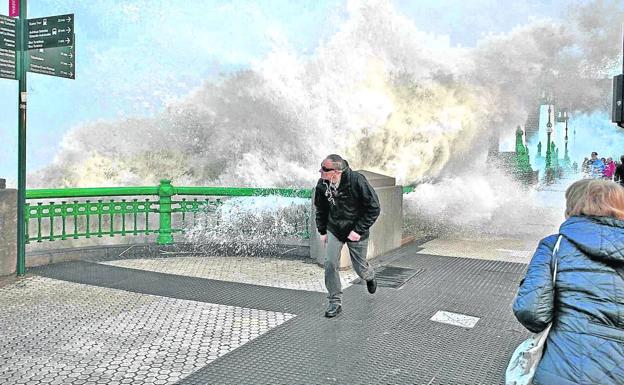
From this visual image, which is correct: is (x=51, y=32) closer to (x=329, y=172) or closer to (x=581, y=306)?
(x=329, y=172)

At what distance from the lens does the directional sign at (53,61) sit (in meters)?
6.49

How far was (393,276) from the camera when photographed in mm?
6945

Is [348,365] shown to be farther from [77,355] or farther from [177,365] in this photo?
[77,355]

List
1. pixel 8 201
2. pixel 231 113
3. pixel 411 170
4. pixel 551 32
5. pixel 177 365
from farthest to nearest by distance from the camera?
1. pixel 231 113
2. pixel 411 170
3. pixel 551 32
4. pixel 8 201
5. pixel 177 365

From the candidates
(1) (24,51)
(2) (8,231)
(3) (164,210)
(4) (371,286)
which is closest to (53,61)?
(1) (24,51)

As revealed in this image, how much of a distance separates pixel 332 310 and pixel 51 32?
4595mm

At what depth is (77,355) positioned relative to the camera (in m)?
4.09

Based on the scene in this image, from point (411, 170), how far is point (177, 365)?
633 inches

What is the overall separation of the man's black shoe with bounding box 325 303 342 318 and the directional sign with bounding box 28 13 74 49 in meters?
4.34

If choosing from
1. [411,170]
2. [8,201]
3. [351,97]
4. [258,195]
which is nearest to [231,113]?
[351,97]

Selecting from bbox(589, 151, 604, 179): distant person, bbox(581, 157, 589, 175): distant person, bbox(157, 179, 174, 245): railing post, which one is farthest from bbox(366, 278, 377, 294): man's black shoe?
bbox(581, 157, 589, 175): distant person

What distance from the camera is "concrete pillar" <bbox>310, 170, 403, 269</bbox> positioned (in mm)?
7910

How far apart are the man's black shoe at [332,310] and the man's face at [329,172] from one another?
1.17 metres

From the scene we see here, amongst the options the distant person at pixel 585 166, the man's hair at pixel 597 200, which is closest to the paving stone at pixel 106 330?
the man's hair at pixel 597 200
